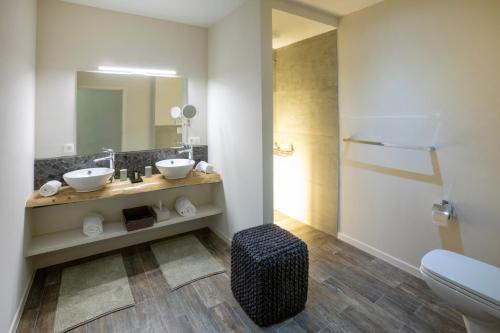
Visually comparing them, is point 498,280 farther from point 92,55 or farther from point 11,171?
point 92,55

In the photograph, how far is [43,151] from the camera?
2.47m

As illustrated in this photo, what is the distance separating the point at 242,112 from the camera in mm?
2641

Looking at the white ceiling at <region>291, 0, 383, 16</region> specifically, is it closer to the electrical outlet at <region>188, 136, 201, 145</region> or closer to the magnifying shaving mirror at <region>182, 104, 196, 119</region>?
the magnifying shaving mirror at <region>182, 104, 196, 119</region>

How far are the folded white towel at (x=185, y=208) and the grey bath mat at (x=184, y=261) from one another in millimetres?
346

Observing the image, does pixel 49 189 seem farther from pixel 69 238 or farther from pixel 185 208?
pixel 185 208

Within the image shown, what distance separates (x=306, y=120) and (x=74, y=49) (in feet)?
8.23

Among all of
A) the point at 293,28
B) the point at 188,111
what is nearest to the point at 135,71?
the point at 188,111

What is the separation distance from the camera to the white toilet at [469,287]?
1.39 meters

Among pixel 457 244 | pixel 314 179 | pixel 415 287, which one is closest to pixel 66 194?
pixel 314 179

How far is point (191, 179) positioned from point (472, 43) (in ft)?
8.42

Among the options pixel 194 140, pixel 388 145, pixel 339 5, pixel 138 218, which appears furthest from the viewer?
pixel 194 140

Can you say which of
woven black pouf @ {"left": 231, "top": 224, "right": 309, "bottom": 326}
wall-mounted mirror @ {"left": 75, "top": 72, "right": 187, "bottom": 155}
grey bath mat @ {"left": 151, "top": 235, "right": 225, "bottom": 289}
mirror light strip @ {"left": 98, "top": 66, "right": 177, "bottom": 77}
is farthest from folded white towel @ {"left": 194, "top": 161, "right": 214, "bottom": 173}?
woven black pouf @ {"left": 231, "top": 224, "right": 309, "bottom": 326}

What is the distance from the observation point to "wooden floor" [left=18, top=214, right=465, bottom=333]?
184cm

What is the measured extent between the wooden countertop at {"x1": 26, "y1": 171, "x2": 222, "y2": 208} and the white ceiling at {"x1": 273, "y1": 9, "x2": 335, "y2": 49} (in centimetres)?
171
